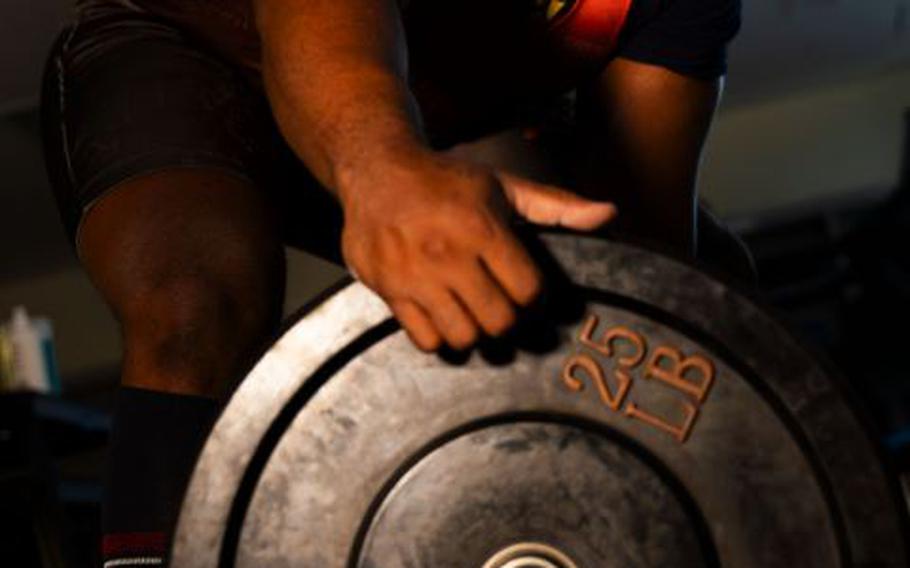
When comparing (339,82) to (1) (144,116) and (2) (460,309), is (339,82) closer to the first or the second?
(2) (460,309)

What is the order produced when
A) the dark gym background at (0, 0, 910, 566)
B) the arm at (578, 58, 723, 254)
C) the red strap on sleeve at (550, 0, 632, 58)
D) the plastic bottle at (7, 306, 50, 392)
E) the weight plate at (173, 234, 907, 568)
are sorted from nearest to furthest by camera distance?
the weight plate at (173, 234, 907, 568)
the red strap on sleeve at (550, 0, 632, 58)
the arm at (578, 58, 723, 254)
the dark gym background at (0, 0, 910, 566)
the plastic bottle at (7, 306, 50, 392)

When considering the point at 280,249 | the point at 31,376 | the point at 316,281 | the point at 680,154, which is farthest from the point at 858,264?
the point at 280,249

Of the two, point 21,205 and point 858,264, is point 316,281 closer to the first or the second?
point 21,205

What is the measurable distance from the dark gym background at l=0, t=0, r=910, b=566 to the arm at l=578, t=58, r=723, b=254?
1.73 m

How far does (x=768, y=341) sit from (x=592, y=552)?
202 millimetres

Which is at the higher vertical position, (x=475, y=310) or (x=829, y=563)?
(x=475, y=310)

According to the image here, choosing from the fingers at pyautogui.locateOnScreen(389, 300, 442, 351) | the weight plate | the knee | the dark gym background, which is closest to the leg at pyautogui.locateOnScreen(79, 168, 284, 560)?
the knee

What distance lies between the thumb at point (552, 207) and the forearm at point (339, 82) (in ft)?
0.25

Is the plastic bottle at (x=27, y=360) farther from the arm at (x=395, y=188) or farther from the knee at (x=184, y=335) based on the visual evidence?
the arm at (x=395, y=188)

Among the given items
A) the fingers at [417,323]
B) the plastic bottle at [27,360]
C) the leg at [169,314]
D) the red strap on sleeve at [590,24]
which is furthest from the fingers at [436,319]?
the plastic bottle at [27,360]

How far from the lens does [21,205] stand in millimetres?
5844

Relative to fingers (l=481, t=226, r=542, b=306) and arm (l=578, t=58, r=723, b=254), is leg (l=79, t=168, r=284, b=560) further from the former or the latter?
arm (l=578, t=58, r=723, b=254)

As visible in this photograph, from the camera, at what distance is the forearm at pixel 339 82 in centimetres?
99

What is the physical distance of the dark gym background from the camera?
12.2 feet
